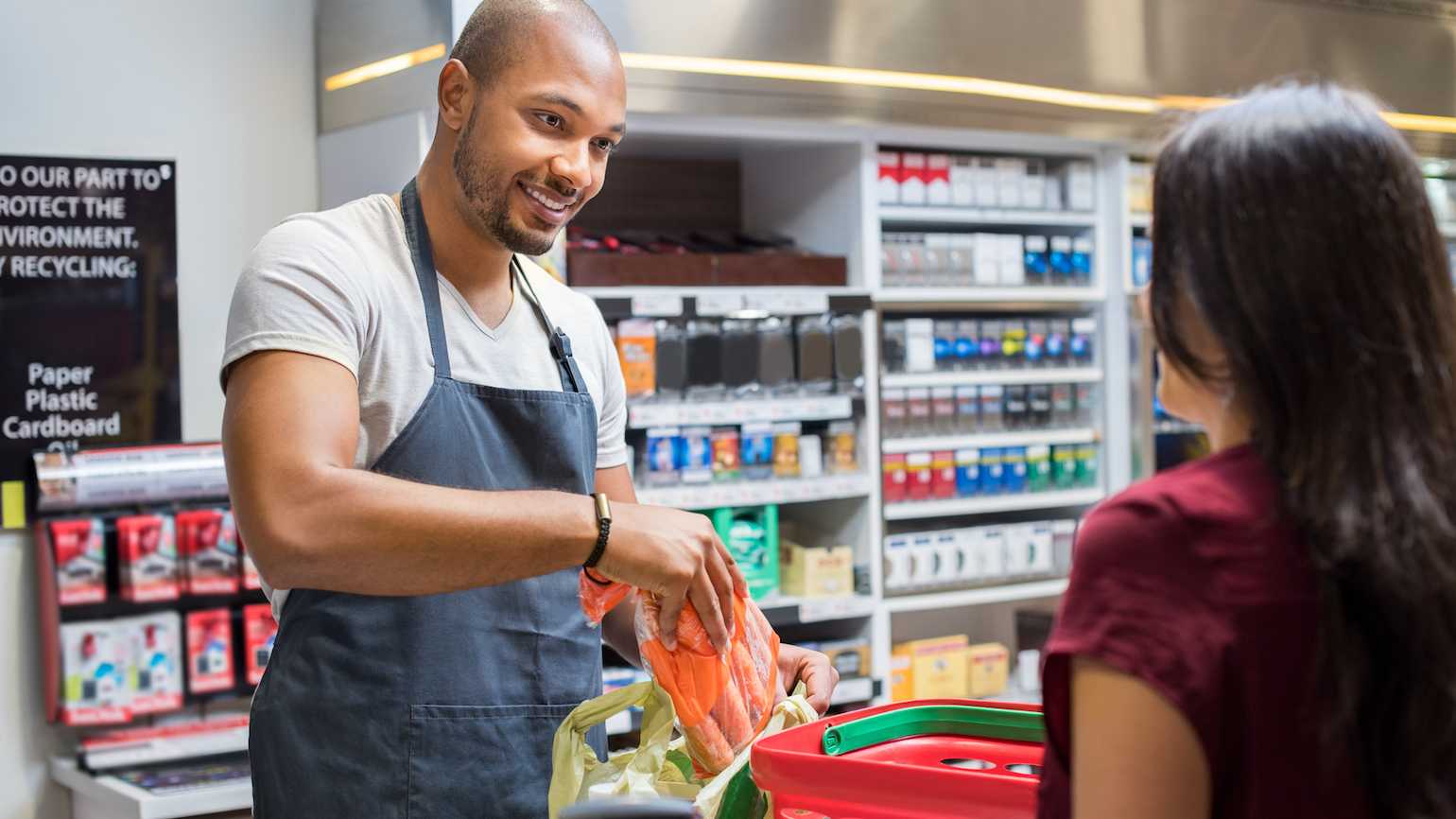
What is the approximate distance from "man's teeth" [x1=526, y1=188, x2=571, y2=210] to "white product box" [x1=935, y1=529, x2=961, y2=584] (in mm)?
3165

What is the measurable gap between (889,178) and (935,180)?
0.58 feet

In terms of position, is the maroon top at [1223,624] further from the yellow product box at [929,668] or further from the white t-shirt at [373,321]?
the yellow product box at [929,668]

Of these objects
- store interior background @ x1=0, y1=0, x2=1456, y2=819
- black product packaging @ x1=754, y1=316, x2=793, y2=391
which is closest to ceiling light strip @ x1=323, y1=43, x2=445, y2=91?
store interior background @ x1=0, y1=0, x2=1456, y2=819

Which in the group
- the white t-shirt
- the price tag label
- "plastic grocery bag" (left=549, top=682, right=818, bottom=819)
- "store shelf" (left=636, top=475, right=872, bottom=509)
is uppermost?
the price tag label

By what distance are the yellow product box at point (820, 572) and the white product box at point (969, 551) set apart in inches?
19.1

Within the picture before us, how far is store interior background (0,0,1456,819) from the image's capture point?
4.02 m

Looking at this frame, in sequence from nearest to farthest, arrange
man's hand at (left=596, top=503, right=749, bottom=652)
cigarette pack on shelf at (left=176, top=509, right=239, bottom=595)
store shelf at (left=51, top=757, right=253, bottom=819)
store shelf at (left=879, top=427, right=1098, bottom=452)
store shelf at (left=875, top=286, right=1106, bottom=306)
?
man's hand at (left=596, top=503, right=749, bottom=652) < store shelf at (left=51, top=757, right=253, bottom=819) < cigarette pack on shelf at (left=176, top=509, right=239, bottom=595) < store shelf at (left=875, top=286, right=1106, bottom=306) < store shelf at (left=879, top=427, right=1098, bottom=452)

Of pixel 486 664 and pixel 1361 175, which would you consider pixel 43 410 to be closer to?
pixel 486 664

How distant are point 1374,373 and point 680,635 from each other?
835mm

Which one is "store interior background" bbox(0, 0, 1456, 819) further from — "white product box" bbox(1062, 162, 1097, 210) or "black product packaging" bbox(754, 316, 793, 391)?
"black product packaging" bbox(754, 316, 793, 391)

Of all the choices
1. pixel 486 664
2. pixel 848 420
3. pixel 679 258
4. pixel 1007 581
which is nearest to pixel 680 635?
pixel 486 664

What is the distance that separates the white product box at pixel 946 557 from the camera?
4.86 metres

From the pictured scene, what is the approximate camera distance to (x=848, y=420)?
15.2ft

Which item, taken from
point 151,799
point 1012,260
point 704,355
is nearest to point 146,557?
point 151,799
